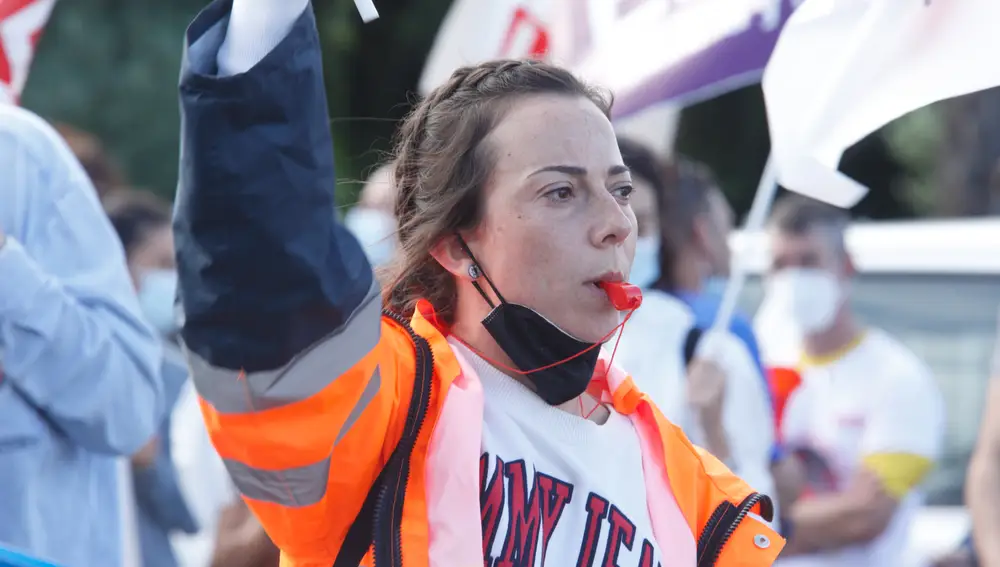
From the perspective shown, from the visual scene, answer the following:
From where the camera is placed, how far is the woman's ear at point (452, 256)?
77.4 inches

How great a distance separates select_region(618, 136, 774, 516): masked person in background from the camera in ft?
13.5

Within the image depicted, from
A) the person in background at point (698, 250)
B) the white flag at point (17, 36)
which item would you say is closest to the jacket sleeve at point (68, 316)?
the white flag at point (17, 36)

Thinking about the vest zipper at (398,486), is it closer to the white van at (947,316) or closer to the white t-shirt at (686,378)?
the white t-shirt at (686,378)

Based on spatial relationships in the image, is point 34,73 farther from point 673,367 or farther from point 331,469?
point 331,469

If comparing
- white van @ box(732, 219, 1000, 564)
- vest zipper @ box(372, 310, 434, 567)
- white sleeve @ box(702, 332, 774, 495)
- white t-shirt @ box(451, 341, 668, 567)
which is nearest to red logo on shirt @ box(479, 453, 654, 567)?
white t-shirt @ box(451, 341, 668, 567)

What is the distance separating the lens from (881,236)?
571cm

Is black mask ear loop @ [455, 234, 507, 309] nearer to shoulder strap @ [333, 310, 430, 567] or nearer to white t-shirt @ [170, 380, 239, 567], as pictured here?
shoulder strap @ [333, 310, 430, 567]

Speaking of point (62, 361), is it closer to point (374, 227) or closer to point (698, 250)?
point (698, 250)

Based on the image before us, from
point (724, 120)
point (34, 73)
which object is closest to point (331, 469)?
point (34, 73)

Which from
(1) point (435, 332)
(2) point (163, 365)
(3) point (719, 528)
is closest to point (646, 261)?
(2) point (163, 365)

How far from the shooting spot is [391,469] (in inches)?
67.5

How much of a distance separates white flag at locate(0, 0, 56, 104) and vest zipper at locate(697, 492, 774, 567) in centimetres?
189

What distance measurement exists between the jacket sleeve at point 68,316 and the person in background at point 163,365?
123cm

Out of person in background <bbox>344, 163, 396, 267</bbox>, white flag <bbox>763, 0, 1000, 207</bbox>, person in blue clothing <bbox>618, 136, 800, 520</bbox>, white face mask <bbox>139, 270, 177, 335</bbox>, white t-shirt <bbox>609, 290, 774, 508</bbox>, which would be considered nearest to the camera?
white flag <bbox>763, 0, 1000, 207</bbox>
